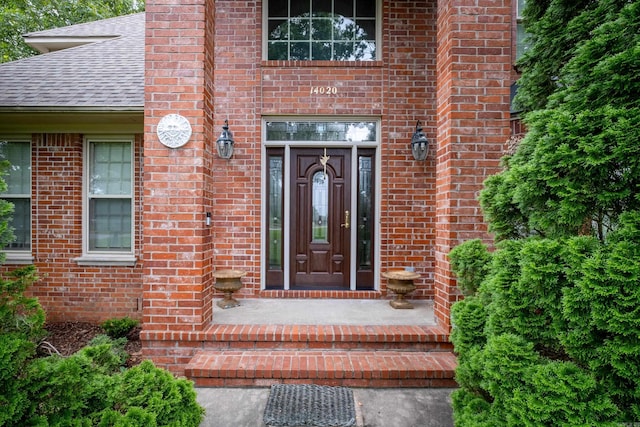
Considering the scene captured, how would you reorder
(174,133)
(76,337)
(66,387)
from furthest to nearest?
(76,337)
(174,133)
(66,387)

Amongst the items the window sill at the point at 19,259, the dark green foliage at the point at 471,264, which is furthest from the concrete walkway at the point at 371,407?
the window sill at the point at 19,259

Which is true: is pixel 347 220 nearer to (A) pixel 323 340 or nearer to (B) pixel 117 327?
(A) pixel 323 340

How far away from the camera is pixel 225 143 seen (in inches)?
179

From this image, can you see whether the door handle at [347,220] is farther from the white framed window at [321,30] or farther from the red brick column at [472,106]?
the white framed window at [321,30]

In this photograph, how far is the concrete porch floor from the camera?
3.59 metres

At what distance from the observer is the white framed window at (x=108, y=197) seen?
4.74 metres

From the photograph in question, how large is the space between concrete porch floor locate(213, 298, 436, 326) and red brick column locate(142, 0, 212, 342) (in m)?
0.55

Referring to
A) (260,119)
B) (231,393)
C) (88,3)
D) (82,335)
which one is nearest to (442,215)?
(231,393)

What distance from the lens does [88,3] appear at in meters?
11.6

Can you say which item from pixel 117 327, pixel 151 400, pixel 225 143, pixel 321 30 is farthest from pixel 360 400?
pixel 321 30

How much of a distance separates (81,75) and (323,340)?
5133 mm

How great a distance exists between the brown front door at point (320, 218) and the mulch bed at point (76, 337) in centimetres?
208

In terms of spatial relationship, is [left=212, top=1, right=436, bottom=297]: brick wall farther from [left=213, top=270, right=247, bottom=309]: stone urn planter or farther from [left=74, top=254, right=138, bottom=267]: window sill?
[left=74, top=254, right=138, bottom=267]: window sill

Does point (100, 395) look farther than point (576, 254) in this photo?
Yes
